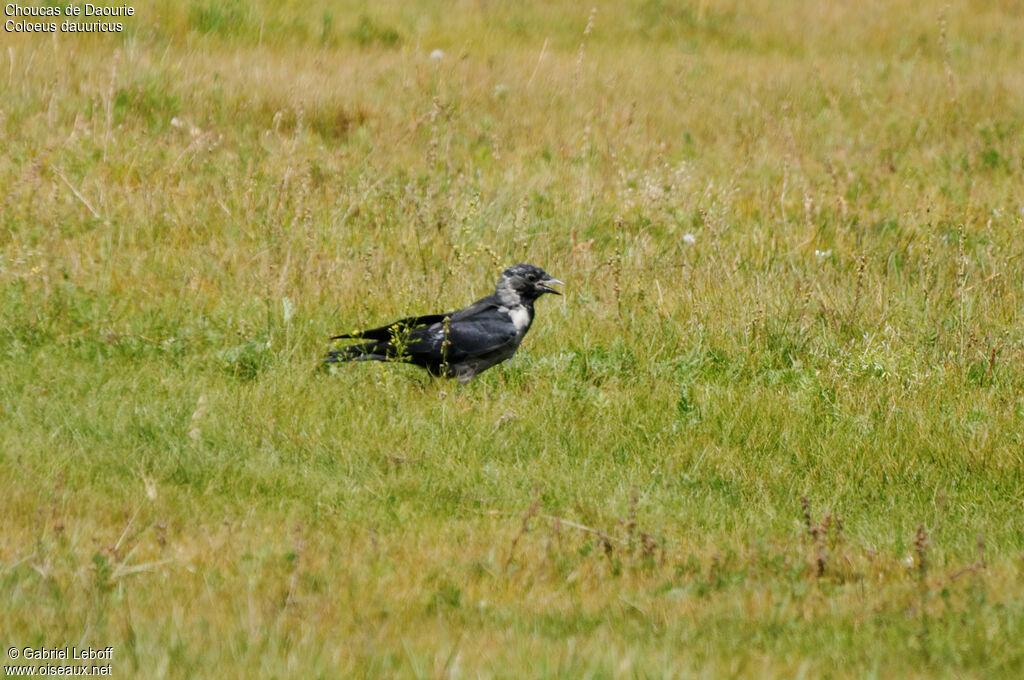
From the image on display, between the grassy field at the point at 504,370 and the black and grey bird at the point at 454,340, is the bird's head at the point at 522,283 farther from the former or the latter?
the grassy field at the point at 504,370

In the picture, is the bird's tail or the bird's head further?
the bird's head

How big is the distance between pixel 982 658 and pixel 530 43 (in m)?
12.2

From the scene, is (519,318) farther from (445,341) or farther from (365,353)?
(365,353)

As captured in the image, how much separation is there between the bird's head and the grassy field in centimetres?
39

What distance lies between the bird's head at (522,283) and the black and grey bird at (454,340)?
0.13 ft

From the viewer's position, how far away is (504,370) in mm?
6750

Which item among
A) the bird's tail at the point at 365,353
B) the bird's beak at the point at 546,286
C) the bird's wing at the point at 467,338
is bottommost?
the bird's tail at the point at 365,353

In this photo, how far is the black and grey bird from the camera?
6340 mm

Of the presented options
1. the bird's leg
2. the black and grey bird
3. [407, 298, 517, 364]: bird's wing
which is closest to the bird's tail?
the black and grey bird

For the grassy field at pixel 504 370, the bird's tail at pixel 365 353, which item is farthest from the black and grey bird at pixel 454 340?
the grassy field at pixel 504 370

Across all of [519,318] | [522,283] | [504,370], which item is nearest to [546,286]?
[522,283]

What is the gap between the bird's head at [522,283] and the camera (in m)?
6.83

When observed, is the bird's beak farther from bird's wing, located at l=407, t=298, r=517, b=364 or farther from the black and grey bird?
bird's wing, located at l=407, t=298, r=517, b=364

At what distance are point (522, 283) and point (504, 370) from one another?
21.4 inches
